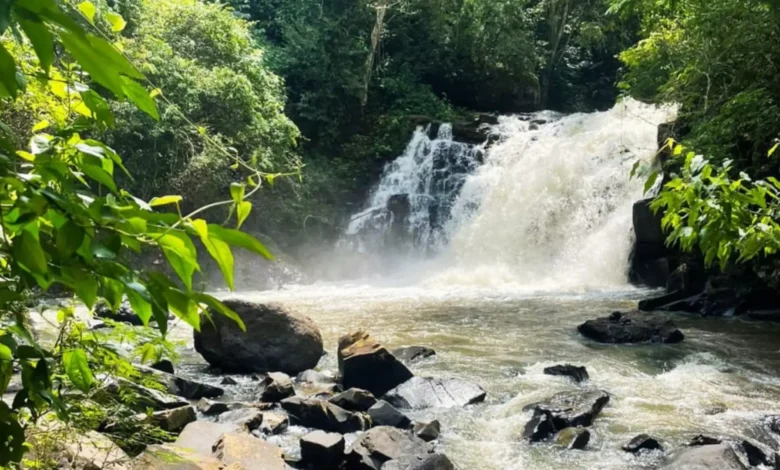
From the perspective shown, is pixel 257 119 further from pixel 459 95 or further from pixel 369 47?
pixel 459 95

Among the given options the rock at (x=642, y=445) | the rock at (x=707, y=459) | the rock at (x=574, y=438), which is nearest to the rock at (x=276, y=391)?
the rock at (x=574, y=438)

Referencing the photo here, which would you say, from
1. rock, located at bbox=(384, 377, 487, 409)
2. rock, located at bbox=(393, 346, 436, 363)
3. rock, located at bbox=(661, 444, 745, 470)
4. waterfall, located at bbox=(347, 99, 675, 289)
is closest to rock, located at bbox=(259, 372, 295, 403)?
rock, located at bbox=(384, 377, 487, 409)

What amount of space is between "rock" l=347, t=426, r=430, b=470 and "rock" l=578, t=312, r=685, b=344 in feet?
15.6

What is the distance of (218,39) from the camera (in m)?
17.4

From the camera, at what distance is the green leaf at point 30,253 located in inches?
28.9

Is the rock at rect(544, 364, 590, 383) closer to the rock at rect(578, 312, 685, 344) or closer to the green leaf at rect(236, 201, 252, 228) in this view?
the rock at rect(578, 312, 685, 344)

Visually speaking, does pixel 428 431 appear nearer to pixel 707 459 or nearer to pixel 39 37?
pixel 707 459

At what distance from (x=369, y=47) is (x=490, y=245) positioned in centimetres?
934

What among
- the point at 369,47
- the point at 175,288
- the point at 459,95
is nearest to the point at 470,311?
the point at 175,288

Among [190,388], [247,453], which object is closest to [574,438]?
[247,453]

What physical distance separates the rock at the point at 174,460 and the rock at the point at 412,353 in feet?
12.9

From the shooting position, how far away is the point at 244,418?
5.95m

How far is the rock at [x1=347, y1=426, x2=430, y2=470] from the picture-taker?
5068mm

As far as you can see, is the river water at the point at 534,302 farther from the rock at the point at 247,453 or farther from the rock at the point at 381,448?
the rock at the point at 247,453
